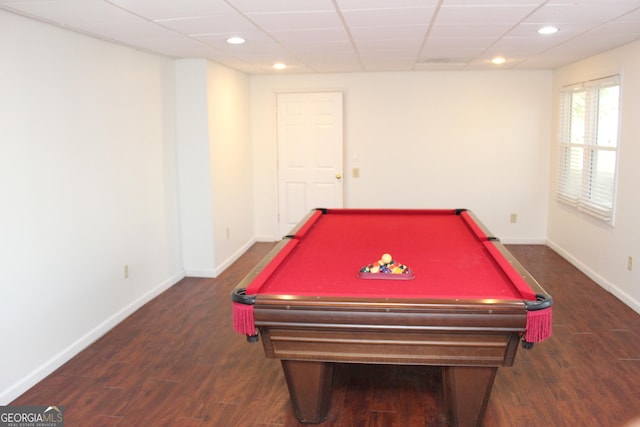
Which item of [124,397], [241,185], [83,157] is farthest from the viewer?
[241,185]

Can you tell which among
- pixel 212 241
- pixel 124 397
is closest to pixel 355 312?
pixel 124 397

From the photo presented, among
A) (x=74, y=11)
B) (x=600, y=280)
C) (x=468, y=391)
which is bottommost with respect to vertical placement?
(x=600, y=280)

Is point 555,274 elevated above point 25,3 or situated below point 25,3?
below

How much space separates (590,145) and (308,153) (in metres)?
3.27

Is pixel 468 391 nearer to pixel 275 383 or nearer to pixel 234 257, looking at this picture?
pixel 275 383

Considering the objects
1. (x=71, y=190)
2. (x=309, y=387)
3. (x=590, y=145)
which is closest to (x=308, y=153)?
(x=590, y=145)

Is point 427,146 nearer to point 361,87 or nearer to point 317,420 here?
point 361,87

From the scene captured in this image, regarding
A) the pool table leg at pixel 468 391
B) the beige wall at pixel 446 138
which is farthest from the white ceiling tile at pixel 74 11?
the beige wall at pixel 446 138

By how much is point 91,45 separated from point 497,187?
4929 millimetres

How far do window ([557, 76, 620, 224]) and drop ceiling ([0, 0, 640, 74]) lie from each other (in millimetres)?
448

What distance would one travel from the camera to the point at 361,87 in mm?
7043

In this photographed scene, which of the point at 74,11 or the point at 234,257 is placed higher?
A: the point at 74,11

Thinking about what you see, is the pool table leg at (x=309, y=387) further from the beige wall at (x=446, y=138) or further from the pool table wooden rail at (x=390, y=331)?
the beige wall at (x=446, y=138)

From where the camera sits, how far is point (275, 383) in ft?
11.3
